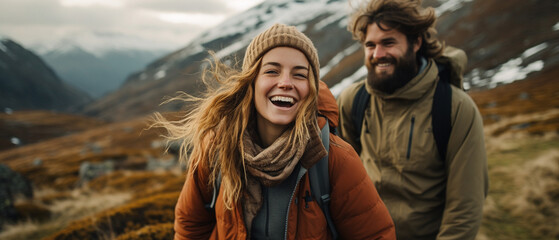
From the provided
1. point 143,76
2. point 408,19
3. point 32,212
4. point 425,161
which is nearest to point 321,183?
point 425,161

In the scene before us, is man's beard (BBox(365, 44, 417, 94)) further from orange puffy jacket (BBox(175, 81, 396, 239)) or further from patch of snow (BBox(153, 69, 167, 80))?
patch of snow (BBox(153, 69, 167, 80))

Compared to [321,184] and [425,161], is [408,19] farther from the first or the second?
[321,184]

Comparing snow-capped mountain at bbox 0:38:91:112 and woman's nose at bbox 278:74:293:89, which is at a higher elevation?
snow-capped mountain at bbox 0:38:91:112

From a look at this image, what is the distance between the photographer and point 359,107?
3268 millimetres

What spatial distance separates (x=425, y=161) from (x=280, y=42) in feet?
5.91

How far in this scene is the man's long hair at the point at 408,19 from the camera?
2953 millimetres

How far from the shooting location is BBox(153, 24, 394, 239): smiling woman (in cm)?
201

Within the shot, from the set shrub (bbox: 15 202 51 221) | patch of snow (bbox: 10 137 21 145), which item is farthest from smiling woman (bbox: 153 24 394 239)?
patch of snow (bbox: 10 137 21 145)

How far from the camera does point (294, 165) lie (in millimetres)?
1971

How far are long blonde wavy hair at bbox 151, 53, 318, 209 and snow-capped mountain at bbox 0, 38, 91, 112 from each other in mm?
176501

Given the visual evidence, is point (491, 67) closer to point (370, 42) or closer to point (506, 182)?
point (506, 182)

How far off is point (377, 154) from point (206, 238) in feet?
6.20

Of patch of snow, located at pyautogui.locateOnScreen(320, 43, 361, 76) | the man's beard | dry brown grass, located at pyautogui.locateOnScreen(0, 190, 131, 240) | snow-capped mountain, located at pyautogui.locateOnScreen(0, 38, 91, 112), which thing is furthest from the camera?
snow-capped mountain, located at pyautogui.locateOnScreen(0, 38, 91, 112)

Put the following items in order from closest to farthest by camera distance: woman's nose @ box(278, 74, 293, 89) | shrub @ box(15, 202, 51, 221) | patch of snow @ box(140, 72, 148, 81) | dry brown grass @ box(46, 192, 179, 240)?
woman's nose @ box(278, 74, 293, 89), dry brown grass @ box(46, 192, 179, 240), shrub @ box(15, 202, 51, 221), patch of snow @ box(140, 72, 148, 81)
